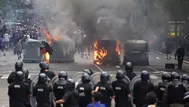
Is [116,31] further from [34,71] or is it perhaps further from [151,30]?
[151,30]

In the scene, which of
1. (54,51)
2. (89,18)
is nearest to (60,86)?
(54,51)

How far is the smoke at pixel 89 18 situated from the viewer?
3772cm

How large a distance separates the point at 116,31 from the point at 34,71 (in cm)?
1129

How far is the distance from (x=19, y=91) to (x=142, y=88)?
3064mm

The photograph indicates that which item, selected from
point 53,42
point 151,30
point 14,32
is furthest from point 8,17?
point 53,42

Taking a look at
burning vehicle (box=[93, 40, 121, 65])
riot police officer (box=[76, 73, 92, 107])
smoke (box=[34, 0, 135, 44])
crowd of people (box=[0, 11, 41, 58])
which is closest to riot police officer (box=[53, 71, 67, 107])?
riot police officer (box=[76, 73, 92, 107])

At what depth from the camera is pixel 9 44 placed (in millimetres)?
50844

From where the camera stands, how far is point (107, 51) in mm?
33281

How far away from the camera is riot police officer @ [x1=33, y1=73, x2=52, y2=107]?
12.6 m

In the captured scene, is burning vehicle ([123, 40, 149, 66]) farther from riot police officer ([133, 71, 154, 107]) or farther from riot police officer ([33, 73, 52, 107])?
riot police officer ([33, 73, 52, 107])

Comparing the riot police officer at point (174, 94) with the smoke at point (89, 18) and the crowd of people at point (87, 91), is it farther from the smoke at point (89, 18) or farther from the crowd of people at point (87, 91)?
the smoke at point (89, 18)

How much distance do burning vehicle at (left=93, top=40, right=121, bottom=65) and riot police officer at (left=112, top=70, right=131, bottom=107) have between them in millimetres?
19980

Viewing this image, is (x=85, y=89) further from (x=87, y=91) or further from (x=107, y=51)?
(x=107, y=51)

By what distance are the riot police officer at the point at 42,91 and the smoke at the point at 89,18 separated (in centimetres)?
2410
